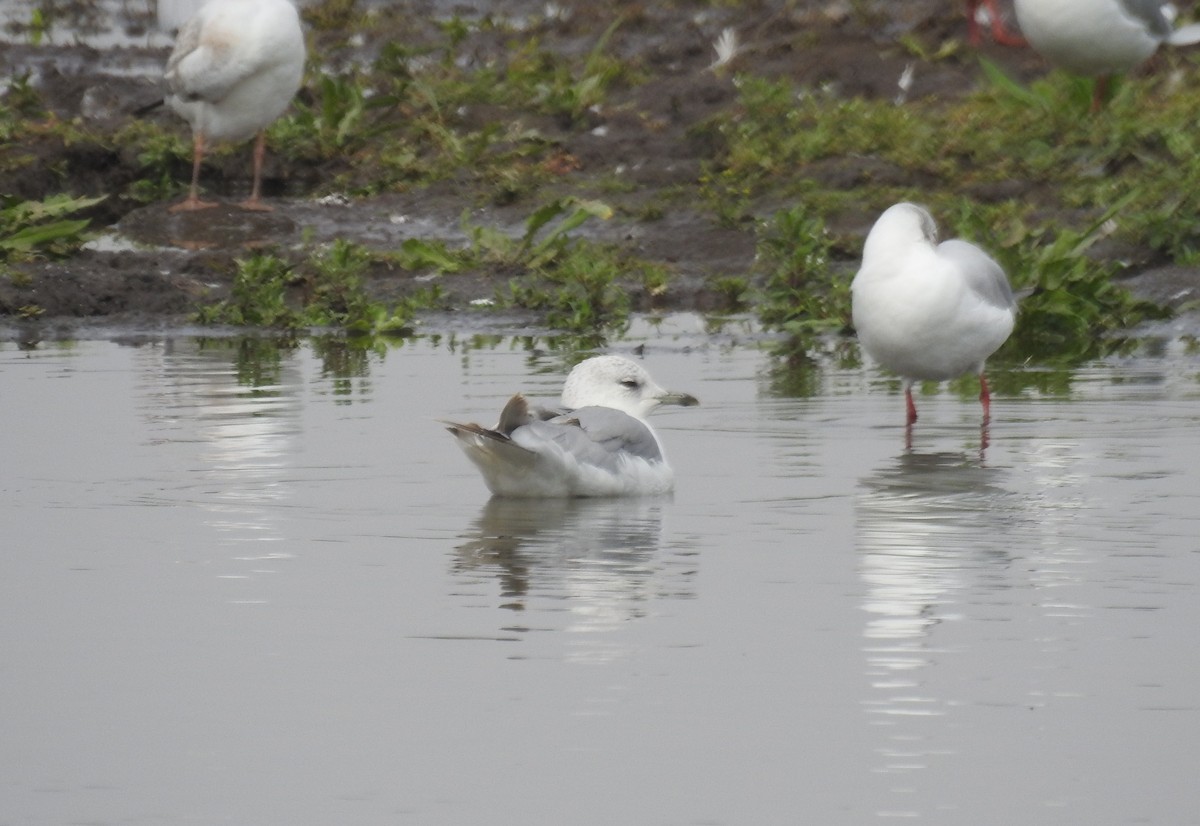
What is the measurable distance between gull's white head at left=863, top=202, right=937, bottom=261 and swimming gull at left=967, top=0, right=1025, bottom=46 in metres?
8.30

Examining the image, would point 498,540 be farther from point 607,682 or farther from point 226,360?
point 226,360

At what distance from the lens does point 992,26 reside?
18.2 metres

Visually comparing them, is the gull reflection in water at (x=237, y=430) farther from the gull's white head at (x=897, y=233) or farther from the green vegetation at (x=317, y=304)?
the gull's white head at (x=897, y=233)

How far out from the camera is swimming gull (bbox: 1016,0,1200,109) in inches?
597

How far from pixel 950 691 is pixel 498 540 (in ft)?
7.19

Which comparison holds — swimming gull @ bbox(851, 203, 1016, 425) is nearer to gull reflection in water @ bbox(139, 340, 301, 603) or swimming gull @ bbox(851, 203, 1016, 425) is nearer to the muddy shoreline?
gull reflection in water @ bbox(139, 340, 301, 603)

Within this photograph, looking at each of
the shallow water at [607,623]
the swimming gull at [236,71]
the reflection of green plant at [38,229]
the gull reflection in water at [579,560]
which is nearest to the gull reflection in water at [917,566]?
the shallow water at [607,623]

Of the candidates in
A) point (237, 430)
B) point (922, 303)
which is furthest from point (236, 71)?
point (922, 303)

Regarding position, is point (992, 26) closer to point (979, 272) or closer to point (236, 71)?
point (236, 71)

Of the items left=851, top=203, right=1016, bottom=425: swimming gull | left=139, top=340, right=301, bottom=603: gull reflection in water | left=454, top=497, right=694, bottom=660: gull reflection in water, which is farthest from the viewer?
left=851, top=203, right=1016, bottom=425: swimming gull

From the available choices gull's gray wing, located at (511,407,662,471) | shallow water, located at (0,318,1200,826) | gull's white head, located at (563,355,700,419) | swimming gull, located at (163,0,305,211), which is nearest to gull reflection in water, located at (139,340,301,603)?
shallow water, located at (0,318,1200,826)

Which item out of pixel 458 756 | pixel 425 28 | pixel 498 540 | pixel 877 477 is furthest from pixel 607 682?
pixel 425 28

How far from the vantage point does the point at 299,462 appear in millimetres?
8672

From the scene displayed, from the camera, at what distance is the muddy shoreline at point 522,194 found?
1374 cm
